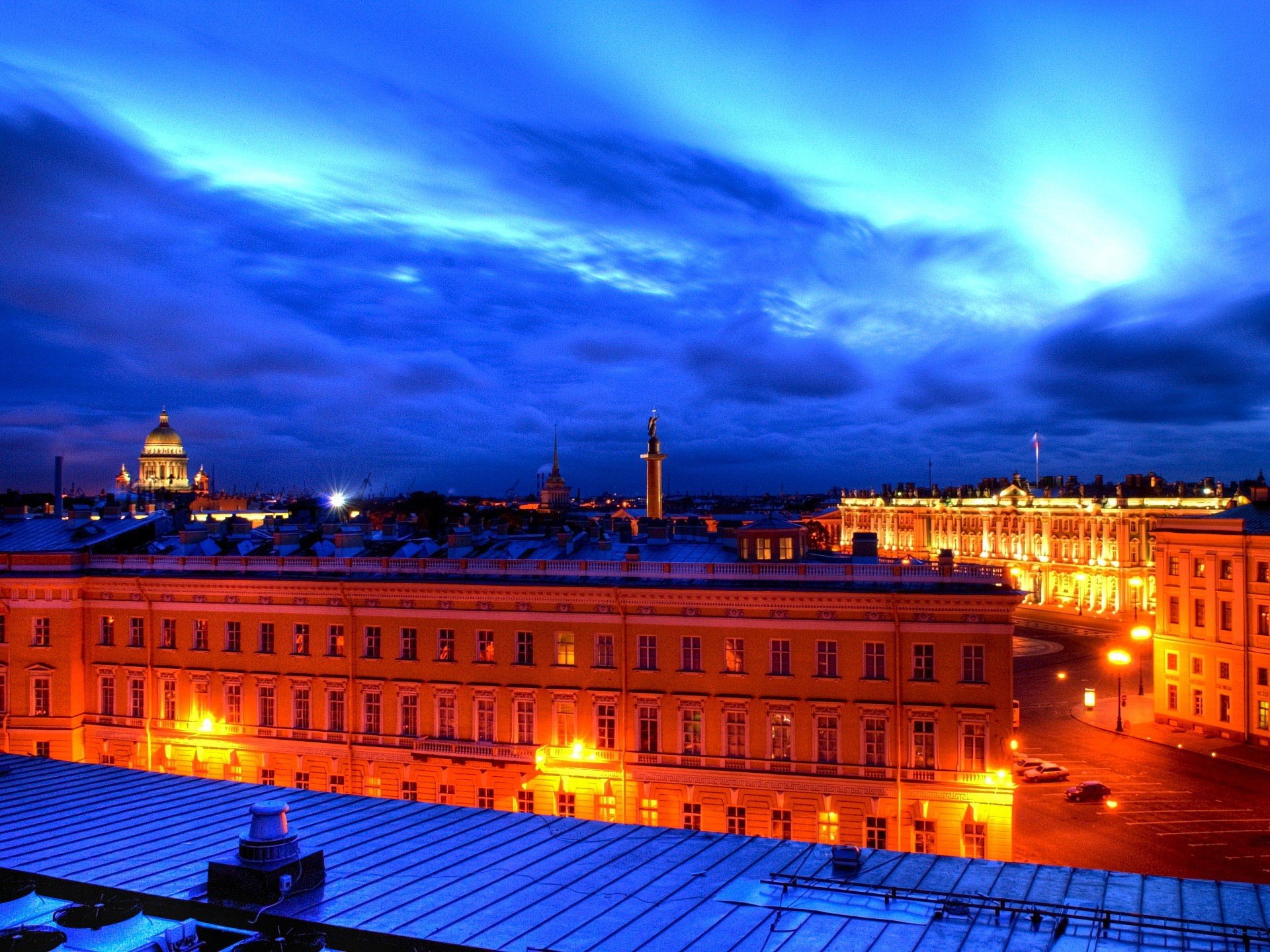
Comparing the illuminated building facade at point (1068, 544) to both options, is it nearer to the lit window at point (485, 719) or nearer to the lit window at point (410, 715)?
the lit window at point (485, 719)

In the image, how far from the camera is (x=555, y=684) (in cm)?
3588

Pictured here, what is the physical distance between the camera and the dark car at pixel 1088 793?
39.7 m

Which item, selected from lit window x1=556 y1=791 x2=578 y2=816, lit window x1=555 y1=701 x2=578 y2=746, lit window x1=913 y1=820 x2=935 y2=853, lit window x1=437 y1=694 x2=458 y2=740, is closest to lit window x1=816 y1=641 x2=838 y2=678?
lit window x1=913 y1=820 x2=935 y2=853

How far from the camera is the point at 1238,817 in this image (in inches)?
1465

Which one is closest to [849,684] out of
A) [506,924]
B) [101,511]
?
[506,924]

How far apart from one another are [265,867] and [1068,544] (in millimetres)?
108029

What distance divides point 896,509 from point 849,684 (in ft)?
406

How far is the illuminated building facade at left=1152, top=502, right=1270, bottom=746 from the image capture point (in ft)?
160

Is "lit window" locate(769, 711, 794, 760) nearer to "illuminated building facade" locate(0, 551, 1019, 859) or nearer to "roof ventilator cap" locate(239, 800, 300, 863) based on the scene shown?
"illuminated building facade" locate(0, 551, 1019, 859)

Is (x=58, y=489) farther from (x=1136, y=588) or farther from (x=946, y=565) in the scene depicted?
(x=1136, y=588)

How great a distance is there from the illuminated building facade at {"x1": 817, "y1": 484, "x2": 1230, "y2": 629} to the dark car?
4338cm

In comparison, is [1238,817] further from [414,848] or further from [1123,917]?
[414,848]

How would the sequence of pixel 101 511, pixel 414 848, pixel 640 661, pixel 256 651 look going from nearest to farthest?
pixel 414 848 < pixel 640 661 < pixel 256 651 < pixel 101 511

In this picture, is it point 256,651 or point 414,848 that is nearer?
point 414,848
